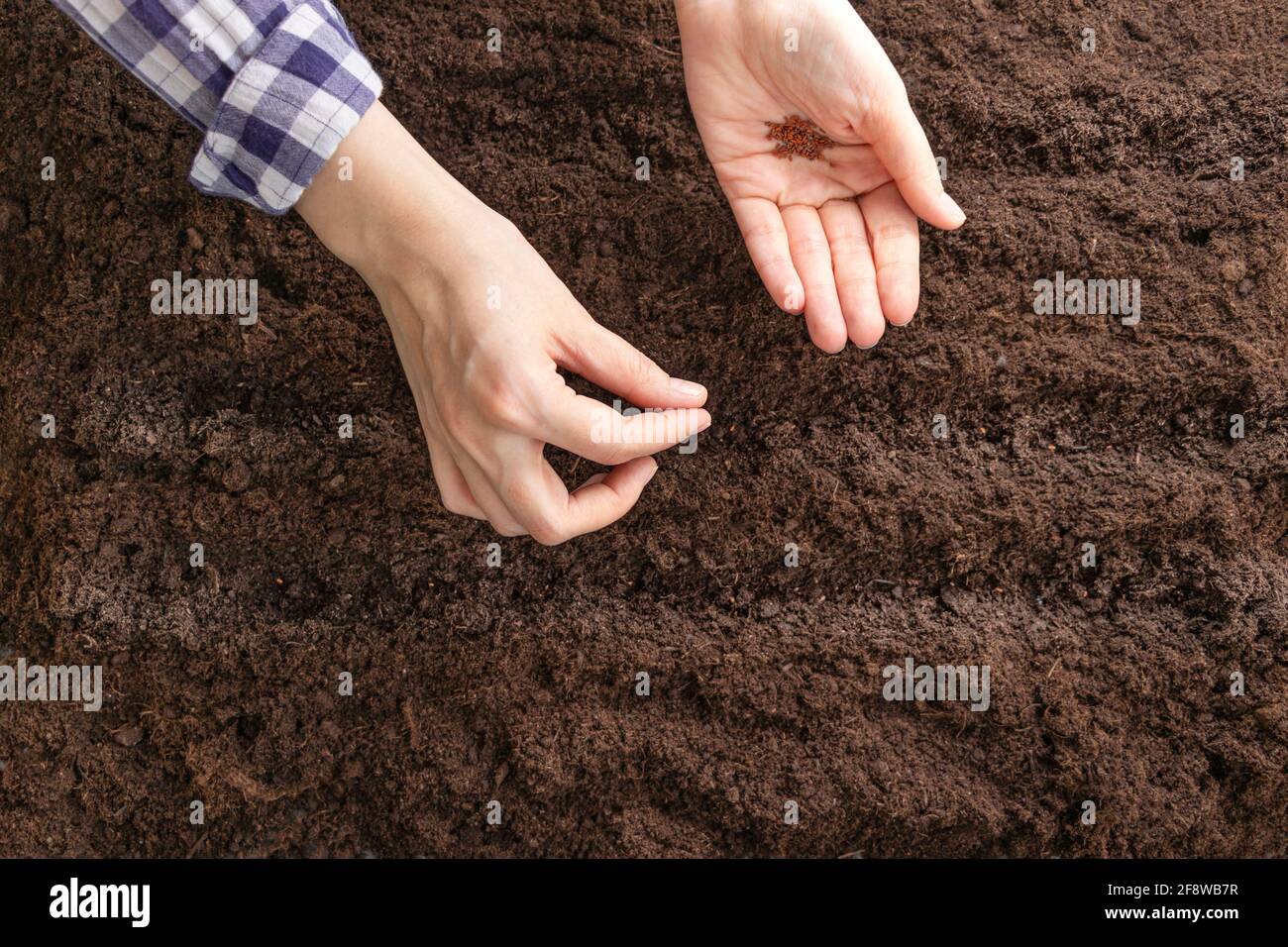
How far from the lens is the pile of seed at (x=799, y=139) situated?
183 centimetres

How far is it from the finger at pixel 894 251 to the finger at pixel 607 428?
0.41 m

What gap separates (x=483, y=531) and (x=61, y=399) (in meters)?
0.88

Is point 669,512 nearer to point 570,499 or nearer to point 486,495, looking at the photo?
point 570,499

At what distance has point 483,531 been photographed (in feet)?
6.40

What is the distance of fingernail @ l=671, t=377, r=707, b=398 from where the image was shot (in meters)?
1.70

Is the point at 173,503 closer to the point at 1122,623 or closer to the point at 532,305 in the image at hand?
the point at 532,305

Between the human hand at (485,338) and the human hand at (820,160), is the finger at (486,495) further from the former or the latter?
the human hand at (820,160)

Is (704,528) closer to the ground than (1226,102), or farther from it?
closer to the ground

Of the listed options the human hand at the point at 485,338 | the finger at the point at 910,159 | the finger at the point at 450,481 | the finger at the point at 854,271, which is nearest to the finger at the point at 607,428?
the human hand at the point at 485,338

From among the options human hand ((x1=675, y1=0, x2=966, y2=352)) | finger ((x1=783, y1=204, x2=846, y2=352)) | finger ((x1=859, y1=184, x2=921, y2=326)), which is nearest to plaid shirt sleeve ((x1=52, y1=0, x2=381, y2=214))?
human hand ((x1=675, y1=0, x2=966, y2=352))

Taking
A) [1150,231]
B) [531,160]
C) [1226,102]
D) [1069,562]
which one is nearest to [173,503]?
[531,160]

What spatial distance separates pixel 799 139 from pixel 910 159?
24 centimetres

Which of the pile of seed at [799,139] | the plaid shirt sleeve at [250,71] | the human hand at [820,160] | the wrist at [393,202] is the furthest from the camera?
the pile of seed at [799,139]

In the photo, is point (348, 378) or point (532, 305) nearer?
point (532, 305)
